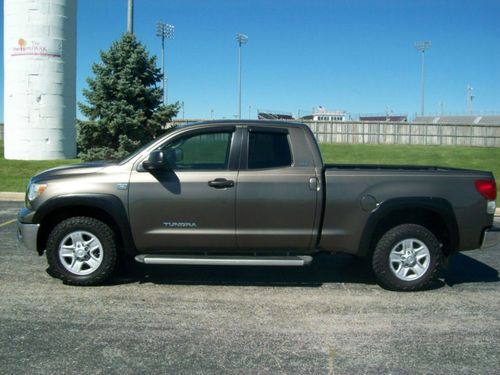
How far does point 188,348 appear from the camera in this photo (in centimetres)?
443

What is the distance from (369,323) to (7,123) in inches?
838

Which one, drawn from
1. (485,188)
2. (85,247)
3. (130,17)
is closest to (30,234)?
(85,247)

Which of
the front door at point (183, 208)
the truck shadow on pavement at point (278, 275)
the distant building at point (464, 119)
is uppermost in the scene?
the distant building at point (464, 119)

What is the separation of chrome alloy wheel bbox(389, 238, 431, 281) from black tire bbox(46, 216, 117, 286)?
3185mm

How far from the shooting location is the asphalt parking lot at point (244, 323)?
4160 mm

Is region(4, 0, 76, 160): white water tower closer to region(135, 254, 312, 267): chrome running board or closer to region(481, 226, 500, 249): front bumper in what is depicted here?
region(135, 254, 312, 267): chrome running board

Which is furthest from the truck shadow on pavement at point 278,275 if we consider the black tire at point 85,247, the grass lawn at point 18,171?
the grass lawn at point 18,171

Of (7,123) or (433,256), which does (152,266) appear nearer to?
(433,256)

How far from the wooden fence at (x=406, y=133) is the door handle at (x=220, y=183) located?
123 ft

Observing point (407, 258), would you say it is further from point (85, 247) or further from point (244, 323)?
point (85, 247)

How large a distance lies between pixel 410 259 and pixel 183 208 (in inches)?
104

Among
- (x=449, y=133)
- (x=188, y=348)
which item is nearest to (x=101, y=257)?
(x=188, y=348)

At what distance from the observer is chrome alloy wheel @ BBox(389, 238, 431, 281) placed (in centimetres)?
614

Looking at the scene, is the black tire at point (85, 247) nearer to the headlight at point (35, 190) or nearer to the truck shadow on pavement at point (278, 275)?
the truck shadow on pavement at point (278, 275)
